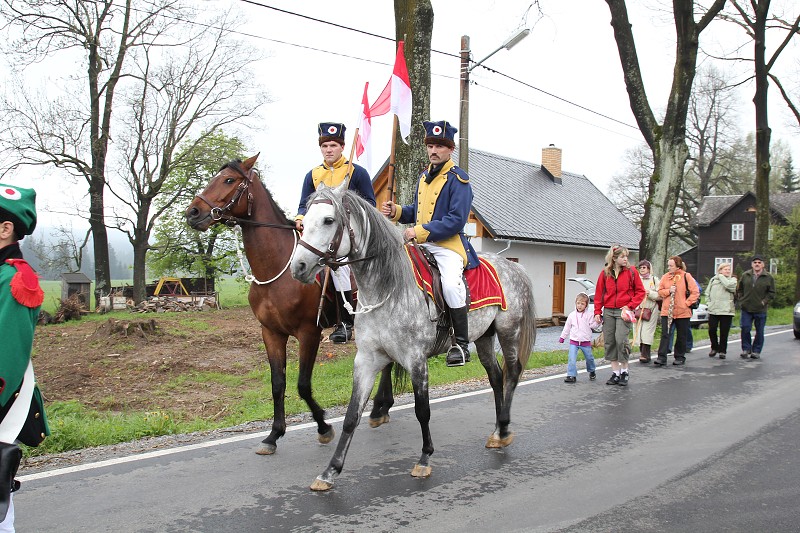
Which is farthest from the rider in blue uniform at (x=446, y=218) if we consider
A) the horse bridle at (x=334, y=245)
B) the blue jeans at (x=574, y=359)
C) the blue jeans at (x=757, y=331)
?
the blue jeans at (x=757, y=331)

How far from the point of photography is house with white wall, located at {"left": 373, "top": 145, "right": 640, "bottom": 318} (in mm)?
25438

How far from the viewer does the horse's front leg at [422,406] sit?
17.2 ft

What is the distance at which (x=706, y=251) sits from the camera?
5466cm

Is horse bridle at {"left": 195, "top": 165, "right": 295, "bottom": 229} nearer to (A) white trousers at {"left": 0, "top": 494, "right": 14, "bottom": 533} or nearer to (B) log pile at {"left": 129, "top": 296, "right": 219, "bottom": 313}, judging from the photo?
(A) white trousers at {"left": 0, "top": 494, "right": 14, "bottom": 533}

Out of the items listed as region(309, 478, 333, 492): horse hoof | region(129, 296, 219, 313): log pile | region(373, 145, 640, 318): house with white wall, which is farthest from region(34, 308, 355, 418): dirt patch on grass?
region(373, 145, 640, 318): house with white wall

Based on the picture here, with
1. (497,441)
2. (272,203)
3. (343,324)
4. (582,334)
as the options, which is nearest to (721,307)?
(582,334)

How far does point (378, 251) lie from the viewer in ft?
16.9

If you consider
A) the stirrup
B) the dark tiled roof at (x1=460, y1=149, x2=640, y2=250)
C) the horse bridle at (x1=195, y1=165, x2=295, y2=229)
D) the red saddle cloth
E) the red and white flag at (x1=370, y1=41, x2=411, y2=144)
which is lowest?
the stirrup

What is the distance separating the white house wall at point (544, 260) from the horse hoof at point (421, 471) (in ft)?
63.4

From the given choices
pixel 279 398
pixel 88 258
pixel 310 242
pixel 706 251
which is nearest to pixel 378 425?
pixel 279 398

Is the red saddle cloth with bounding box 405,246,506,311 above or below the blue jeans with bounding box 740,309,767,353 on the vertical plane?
above

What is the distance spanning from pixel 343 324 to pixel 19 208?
3.63 meters

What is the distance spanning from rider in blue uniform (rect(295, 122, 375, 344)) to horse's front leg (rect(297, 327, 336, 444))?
0.75ft

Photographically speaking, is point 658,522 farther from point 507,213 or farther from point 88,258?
point 88,258
